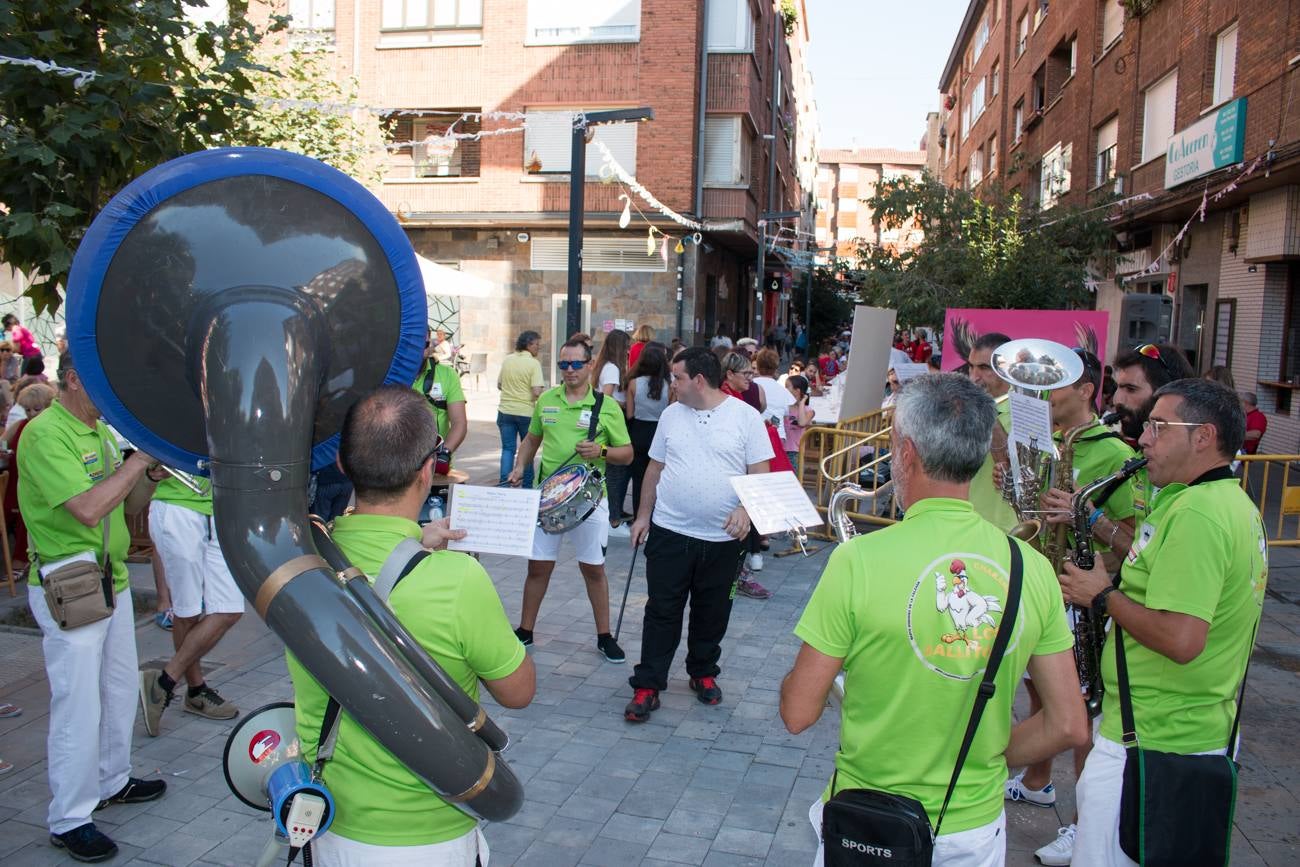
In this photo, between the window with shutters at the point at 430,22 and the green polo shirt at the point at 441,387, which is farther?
the window with shutters at the point at 430,22

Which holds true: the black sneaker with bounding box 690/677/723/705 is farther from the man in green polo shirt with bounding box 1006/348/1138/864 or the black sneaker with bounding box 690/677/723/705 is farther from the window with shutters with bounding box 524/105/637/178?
the window with shutters with bounding box 524/105/637/178

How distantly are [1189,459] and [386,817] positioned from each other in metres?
2.38

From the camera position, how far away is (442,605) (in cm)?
207

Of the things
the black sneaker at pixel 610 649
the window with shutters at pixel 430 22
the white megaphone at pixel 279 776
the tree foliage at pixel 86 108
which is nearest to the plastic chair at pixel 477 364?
the window with shutters at pixel 430 22

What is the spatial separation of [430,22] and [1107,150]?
47.9ft

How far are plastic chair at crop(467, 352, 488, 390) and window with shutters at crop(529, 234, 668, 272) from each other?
235 centimetres

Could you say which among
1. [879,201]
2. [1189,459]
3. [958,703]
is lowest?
[958,703]

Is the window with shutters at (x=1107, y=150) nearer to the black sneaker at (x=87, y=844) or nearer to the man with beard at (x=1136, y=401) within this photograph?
the man with beard at (x=1136, y=401)

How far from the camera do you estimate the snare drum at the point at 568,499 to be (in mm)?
5512

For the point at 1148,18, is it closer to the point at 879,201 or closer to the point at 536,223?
the point at 879,201

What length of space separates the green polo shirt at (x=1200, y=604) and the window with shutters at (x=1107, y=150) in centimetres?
1819

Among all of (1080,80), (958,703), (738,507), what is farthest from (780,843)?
(1080,80)

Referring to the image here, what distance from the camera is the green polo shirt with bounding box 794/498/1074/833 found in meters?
2.16

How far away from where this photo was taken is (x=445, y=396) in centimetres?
693
